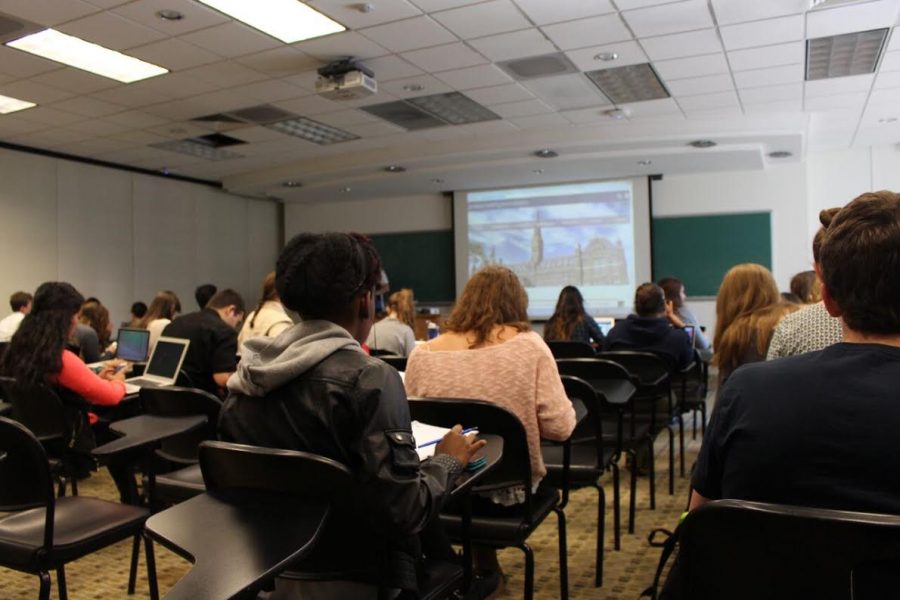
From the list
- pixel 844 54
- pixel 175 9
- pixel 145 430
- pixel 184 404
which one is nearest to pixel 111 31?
pixel 175 9

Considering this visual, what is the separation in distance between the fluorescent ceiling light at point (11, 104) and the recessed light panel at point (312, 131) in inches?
84.8

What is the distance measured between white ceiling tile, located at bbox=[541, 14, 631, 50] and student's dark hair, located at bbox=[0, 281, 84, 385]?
3.46 metres

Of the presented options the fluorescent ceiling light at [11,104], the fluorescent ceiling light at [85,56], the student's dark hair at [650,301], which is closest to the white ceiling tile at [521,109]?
the student's dark hair at [650,301]

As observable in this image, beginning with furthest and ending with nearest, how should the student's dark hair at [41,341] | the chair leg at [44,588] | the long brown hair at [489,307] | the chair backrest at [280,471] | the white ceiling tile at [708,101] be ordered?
1. the white ceiling tile at [708,101]
2. the student's dark hair at [41,341]
3. the long brown hair at [489,307]
4. the chair leg at [44,588]
5. the chair backrest at [280,471]

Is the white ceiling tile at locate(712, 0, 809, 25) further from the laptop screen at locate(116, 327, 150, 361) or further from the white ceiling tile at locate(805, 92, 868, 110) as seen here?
the laptop screen at locate(116, 327, 150, 361)

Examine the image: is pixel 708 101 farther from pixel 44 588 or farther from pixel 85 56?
pixel 44 588

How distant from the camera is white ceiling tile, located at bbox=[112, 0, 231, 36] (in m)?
4.29

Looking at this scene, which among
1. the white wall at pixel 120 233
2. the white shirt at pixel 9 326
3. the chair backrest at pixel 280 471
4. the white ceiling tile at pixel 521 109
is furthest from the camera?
the white wall at pixel 120 233

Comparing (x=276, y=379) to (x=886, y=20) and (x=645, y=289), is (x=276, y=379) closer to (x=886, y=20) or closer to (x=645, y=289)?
(x=645, y=289)

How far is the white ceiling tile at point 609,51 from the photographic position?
201 inches

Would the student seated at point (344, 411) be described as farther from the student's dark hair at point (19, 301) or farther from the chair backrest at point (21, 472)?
the student's dark hair at point (19, 301)

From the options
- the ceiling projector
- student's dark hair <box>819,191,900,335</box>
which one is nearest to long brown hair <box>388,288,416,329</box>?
the ceiling projector

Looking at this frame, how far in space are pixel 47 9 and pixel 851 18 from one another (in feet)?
16.8

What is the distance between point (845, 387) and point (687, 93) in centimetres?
582
